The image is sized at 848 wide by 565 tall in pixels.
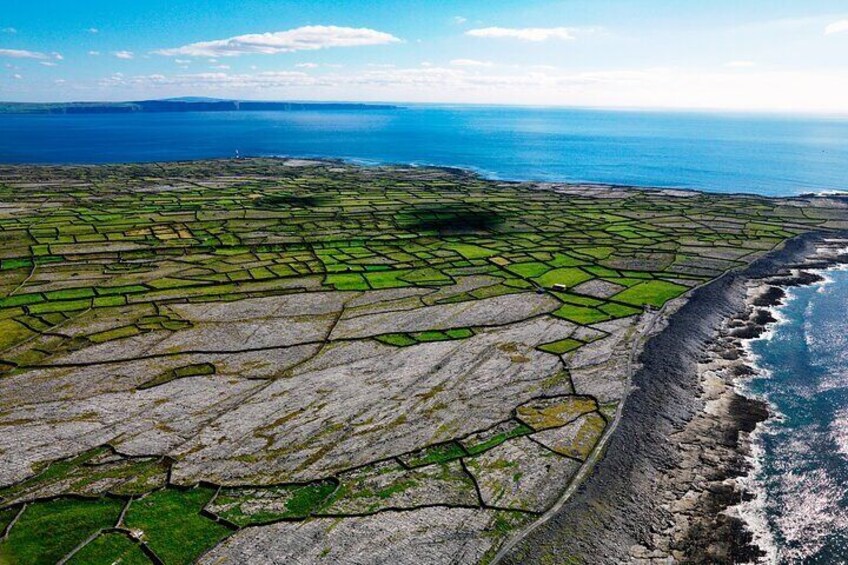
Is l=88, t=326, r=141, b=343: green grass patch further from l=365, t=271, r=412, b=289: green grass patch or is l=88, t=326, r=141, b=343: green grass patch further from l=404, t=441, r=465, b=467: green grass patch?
l=404, t=441, r=465, b=467: green grass patch

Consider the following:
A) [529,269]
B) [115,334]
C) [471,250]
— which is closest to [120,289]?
[115,334]

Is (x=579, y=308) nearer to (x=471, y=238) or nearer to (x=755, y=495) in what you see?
(x=755, y=495)

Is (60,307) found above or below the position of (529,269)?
below

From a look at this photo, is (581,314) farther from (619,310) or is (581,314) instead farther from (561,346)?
(561,346)

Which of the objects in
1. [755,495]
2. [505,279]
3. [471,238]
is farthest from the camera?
[471,238]

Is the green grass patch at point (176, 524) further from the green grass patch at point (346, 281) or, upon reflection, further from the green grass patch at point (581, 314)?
the green grass patch at point (581, 314)

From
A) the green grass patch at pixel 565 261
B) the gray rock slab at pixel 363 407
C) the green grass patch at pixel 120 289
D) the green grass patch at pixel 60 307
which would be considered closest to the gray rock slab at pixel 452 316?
the gray rock slab at pixel 363 407

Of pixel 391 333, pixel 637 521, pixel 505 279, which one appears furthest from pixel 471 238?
pixel 637 521
